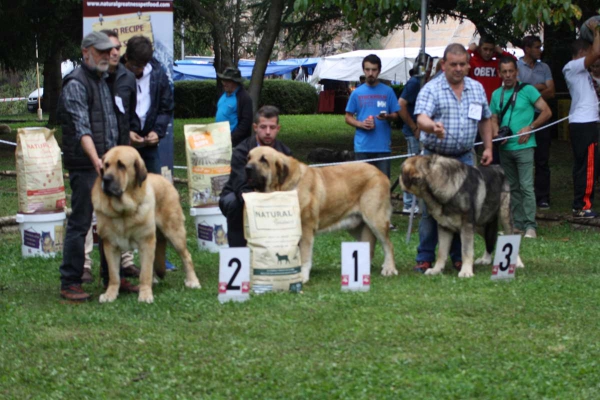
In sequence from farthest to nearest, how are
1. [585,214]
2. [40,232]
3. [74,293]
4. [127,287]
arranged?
[585,214], [40,232], [127,287], [74,293]

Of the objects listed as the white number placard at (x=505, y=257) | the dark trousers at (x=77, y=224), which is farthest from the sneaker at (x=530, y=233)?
the dark trousers at (x=77, y=224)

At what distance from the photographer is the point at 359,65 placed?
3772 centimetres

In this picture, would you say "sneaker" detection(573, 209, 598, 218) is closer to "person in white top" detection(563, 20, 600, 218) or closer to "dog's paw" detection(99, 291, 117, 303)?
"person in white top" detection(563, 20, 600, 218)

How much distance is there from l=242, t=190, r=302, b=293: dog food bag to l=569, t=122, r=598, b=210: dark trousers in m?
5.31

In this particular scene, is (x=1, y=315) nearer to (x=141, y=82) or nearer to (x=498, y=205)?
(x=141, y=82)

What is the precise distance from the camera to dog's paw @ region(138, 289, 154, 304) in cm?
671

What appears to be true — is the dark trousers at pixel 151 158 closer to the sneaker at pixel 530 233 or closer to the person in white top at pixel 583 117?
the sneaker at pixel 530 233

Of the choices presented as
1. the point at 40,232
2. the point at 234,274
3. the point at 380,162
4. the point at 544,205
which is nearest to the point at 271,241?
the point at 234,274

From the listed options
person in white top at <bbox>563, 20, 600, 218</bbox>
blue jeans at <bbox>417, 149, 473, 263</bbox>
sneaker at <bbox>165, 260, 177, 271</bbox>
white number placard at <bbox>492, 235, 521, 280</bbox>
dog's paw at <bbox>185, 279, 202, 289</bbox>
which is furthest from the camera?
person in white top at <bbox>563, 20, 600, 218</bbox>

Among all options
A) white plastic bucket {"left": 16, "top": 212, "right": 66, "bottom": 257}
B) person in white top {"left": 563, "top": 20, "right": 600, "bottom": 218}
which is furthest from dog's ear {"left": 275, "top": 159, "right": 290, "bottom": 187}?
person in white top {"left": 563, "top": 20, "right": 600, "bottom": 218}

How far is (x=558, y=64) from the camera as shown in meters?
20.4

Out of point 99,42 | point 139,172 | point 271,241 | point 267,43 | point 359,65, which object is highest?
point 359,65

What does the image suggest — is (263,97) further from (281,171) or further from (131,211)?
(131,211)

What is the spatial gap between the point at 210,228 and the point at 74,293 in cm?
247
